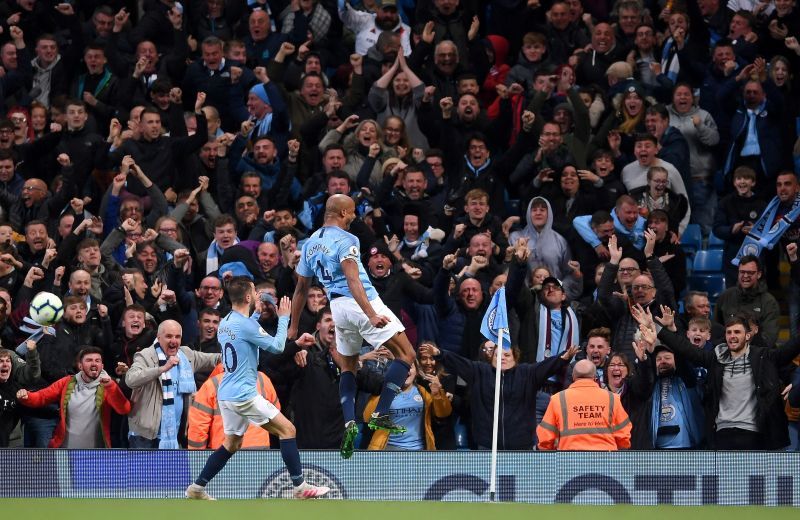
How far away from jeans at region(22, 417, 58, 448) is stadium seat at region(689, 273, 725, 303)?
26.7ft

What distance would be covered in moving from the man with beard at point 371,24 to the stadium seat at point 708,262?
5.06m

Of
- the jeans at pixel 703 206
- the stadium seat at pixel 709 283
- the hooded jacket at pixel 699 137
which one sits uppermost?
the hooded jacket at pixel 699 137

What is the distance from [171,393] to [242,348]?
2711 millimetres

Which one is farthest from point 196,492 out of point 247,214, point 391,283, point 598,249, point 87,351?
point 598,249

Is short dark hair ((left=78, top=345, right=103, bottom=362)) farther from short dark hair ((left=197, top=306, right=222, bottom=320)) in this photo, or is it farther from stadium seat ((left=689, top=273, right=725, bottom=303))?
stadium seat ((left=689, top=273, right=725, bottom=303))

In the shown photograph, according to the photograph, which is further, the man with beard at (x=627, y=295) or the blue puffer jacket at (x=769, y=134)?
the blue puffer jacket at (x=769, y=134)

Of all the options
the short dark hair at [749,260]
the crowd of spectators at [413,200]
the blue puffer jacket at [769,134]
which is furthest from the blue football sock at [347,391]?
the blue puffer jacket at [769,134]

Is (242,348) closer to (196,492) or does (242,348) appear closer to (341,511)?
(196,492)

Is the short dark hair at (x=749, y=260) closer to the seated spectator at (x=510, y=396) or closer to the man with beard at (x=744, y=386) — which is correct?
the man with beard at (x=744, y=386)

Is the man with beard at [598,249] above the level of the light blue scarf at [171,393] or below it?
above

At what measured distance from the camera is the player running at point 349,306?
42.8ft

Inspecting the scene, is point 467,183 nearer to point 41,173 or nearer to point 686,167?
point 686,167

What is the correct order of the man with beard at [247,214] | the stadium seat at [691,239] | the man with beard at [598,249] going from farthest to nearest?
1. the stadium seat at [691,239]
2. the man with beard at [247,214]
3. the man with beard at [598,249]

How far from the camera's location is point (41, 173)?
790 inches
